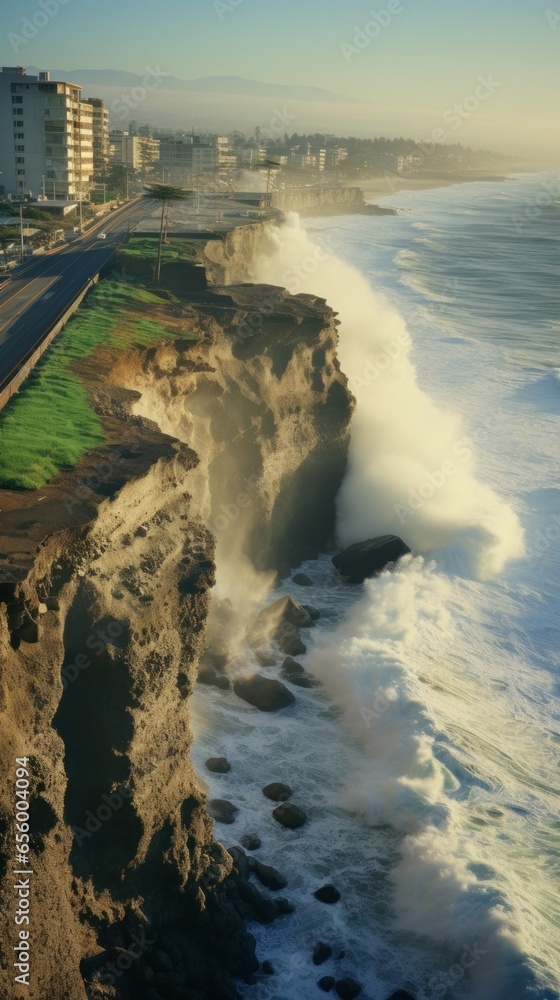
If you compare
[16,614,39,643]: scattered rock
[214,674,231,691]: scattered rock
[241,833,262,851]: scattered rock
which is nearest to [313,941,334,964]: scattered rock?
[241,833,262,851]: scattered rock

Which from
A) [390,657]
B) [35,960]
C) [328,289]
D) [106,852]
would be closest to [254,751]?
[390,657]

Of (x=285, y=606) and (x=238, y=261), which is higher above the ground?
(x=238, y=261)

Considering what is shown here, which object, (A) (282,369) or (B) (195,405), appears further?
(A) (282,369)

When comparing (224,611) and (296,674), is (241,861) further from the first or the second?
(224,611)

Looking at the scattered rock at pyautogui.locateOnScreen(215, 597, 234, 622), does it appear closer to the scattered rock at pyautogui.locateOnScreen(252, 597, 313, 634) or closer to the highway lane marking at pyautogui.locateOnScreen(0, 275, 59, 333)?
the scattered rock at pyautogui.locateOnScreen(252, 597, 313, 634)

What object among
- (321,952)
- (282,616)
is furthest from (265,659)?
(321,952)

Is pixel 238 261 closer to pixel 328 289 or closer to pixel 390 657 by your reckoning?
pixel 328 289
